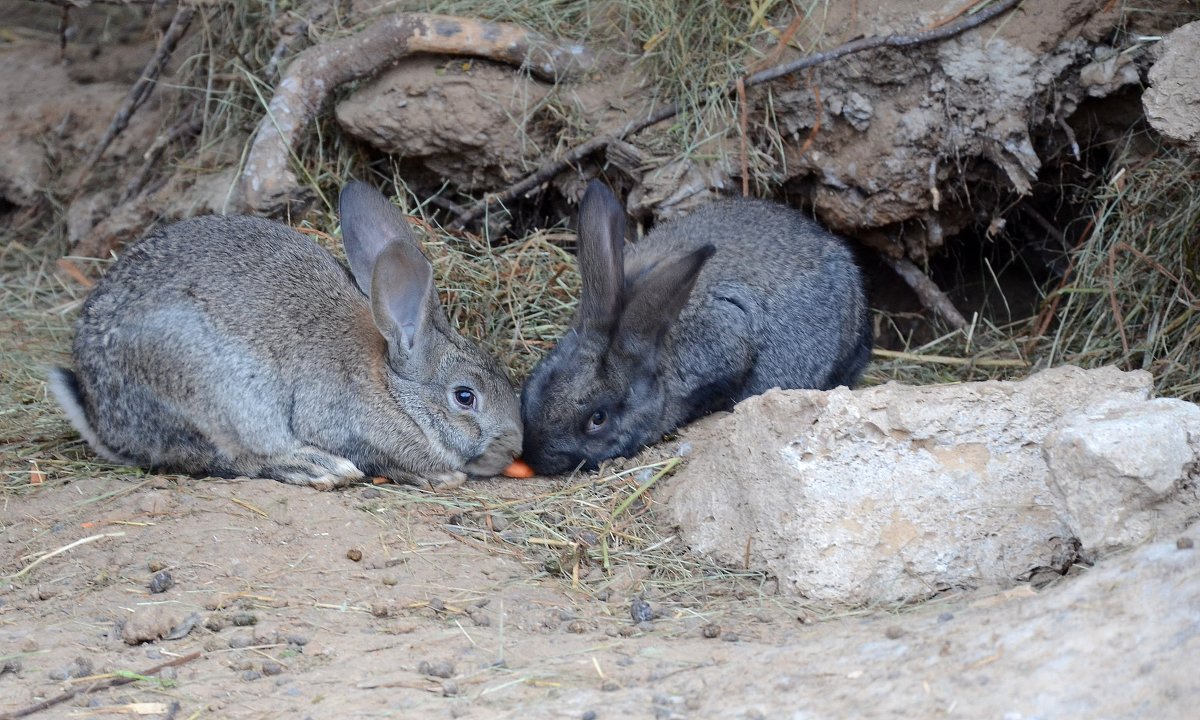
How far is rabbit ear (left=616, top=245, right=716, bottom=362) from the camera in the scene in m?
5.43

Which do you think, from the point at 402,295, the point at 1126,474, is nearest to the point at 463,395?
the point at 402,295

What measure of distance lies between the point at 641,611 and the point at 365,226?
248 centimetres

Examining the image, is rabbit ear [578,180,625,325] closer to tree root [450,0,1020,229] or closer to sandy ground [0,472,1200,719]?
sandy ground [0,472,1200,719]

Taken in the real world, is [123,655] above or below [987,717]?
below

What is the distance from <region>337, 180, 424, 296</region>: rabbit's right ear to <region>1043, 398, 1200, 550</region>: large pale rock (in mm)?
3084

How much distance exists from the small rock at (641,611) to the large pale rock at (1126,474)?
1.40 m

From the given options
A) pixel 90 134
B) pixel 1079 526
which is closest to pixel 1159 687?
pixel 1079 526

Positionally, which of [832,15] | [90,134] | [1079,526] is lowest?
[1079,526]

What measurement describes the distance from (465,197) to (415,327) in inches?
85.4

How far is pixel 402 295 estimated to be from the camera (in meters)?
5.50

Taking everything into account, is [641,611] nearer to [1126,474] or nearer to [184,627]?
[184,627]

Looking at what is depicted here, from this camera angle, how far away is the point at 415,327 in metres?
5.58

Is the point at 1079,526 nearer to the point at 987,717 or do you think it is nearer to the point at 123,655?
the point at 987,717

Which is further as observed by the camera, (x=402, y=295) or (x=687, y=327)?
(x=687, y=327)
